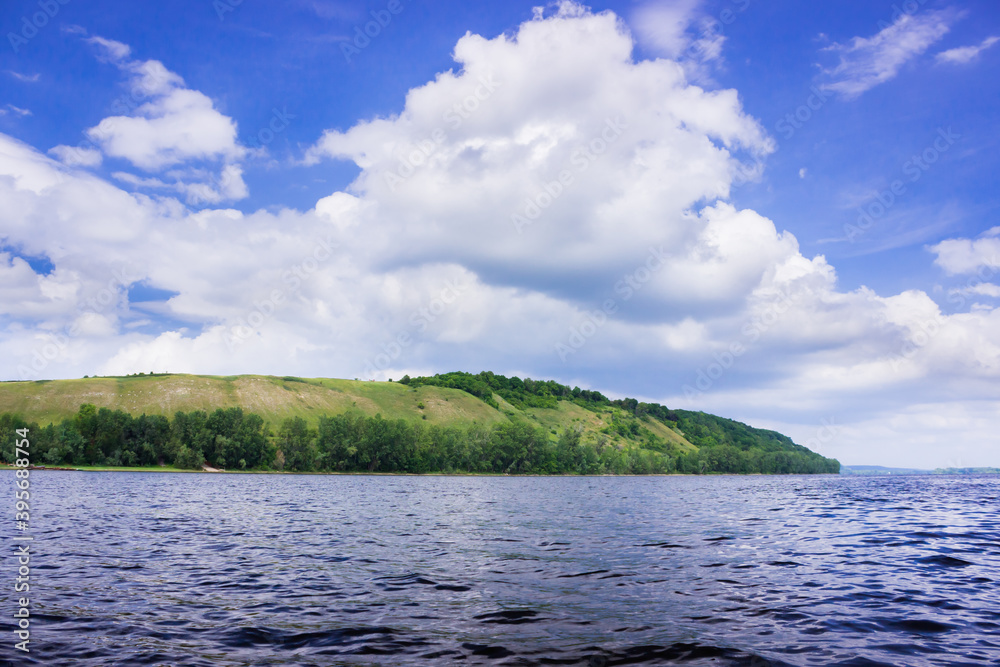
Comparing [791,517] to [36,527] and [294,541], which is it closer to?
[294,541]

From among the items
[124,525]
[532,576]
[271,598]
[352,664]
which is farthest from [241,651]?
[124,525]

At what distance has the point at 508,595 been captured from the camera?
20141 mm

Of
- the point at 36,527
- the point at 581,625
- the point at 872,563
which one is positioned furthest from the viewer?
the point at 36,527

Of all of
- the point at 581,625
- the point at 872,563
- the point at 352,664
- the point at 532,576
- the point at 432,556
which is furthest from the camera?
the point at 432,556

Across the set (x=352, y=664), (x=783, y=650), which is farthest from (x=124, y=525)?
(x=783, y=650)

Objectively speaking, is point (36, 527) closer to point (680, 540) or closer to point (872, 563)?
point (680, 540)

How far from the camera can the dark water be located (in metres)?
14.1

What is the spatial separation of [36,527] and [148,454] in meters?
169

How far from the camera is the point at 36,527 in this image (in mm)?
36438

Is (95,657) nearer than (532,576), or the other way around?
(95,657)

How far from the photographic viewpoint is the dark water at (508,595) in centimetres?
1407

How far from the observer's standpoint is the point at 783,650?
14102mm

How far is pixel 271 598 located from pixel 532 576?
32.6ft

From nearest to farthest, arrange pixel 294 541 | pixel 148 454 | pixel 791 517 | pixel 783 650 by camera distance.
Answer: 1. pixel 783 650
2. pixel 294 541
3. pixel 791 517
4. pixel 148 454
